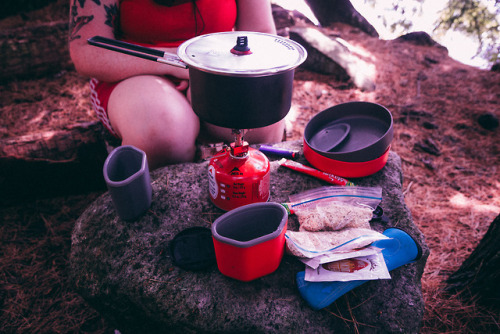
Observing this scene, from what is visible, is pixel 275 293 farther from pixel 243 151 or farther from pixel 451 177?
pixel 451 177

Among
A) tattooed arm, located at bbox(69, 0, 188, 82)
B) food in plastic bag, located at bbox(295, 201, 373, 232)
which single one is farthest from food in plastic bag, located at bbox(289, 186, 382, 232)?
tattooed arm, located at bbox(69, 0, 188, 82)

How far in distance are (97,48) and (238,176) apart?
1024 millimetres

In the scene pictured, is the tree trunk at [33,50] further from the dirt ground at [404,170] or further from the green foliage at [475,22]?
the green foliage at [475,22]

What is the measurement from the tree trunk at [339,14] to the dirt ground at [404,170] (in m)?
0.26

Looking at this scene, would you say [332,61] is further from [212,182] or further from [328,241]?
[328,241]

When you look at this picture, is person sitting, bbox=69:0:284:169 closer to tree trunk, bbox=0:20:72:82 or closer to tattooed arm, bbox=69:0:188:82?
tattooed arm, bbox=69:0:188:82

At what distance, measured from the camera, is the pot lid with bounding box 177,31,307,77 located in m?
0.86

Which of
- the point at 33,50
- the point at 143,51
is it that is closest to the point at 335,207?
the point at 143,51

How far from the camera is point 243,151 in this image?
1.18m

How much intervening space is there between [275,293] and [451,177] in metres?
2.01

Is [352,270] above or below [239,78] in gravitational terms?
below

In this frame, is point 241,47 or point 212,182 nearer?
point 241,47

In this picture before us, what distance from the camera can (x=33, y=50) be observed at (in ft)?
9.81

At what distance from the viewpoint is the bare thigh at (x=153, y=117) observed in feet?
4.67
